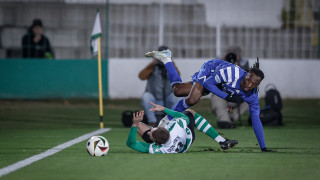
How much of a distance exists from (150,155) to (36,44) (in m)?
11.9

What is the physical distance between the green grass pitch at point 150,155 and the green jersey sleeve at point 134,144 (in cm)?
11

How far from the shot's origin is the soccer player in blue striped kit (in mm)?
10039

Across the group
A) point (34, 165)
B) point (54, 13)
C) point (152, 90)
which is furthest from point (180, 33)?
point (34, 165)

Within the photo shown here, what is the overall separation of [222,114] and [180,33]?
7563 millimetres

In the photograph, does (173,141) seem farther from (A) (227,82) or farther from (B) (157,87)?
(B) (157,87)

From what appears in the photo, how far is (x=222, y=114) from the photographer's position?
14.4 metres

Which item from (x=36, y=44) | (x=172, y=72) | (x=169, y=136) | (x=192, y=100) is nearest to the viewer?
(x=169, y=136)

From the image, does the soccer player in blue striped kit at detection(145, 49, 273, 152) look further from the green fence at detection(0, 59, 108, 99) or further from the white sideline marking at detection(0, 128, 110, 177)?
the green fence at detection(0, 59, 108, 99)

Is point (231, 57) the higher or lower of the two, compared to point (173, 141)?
higher

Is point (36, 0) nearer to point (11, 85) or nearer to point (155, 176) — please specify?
point (11, 85)

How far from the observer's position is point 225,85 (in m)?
10.8

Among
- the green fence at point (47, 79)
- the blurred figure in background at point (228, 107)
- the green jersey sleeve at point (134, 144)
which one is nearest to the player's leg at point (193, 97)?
the green jersey sleeve at point (134, 144)

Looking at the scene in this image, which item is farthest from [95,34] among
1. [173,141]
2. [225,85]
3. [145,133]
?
[173,141]

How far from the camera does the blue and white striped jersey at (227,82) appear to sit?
33.5 ft
